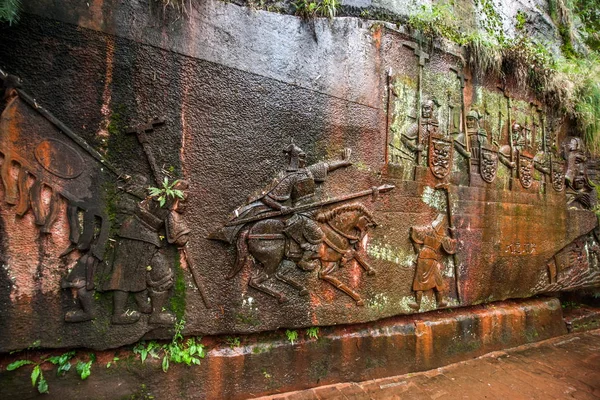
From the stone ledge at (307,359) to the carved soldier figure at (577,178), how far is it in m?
2.44

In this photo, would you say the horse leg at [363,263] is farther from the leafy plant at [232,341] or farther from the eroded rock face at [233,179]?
the leafy plant at [232,341]

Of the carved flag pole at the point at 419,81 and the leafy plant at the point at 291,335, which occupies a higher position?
the carved flag pole at the point at 419,81

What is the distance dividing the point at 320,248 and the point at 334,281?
Result: 1.32 feet

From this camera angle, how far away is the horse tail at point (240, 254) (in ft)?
9.57

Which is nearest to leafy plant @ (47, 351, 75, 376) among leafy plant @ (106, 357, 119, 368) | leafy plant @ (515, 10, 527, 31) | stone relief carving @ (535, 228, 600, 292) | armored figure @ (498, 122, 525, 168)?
leafy plant @ (106, 357, 119, 368)

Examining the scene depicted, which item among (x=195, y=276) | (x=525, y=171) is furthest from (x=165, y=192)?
(x=525, y=171)

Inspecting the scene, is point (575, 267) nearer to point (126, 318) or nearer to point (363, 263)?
point (363, 263)

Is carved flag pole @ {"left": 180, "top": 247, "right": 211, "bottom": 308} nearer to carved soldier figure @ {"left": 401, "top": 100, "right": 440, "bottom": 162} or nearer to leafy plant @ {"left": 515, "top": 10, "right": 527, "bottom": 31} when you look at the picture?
carved soldier figure @ {"left": 401, "top": 100, "right": 440, "bottom": 162}

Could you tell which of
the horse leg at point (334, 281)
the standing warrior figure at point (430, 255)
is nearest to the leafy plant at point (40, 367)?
the horse leg at point (334, 281)

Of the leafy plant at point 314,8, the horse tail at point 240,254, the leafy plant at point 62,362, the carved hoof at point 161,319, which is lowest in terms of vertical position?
the leafy plant at point 62,362

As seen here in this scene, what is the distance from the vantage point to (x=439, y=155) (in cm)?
404

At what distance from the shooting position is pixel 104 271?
8.26 ft

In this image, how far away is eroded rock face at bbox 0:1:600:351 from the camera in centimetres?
238

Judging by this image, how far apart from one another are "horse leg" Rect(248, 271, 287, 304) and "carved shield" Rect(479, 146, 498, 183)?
3368 millimetres
